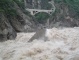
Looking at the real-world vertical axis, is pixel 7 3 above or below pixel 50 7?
above

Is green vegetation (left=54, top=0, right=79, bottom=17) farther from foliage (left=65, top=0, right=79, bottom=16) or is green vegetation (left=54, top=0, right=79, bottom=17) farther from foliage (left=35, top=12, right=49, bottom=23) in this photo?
foliage (left=35, top=12, right=49, bottom=23)

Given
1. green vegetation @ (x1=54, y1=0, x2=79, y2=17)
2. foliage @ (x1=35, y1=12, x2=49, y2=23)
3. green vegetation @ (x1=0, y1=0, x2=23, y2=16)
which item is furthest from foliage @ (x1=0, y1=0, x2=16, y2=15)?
green vegetation @ (x1=54, y1=0, x2=79, y2=17)

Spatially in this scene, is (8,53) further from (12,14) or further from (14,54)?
(12,14)

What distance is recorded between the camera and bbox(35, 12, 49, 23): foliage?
32906 mm

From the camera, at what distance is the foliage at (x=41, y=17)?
3291 cm

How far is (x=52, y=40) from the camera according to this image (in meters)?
12.0

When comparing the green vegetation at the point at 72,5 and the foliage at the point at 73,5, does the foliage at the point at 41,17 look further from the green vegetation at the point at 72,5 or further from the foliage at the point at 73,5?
the foliage at the point at 73,5

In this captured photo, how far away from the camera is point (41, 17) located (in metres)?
33.2

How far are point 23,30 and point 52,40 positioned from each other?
7.38 m

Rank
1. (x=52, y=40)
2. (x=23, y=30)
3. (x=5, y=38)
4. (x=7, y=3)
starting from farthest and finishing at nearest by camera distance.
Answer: (x=23, y=30) < (x=7, y=3) < (x=5, y=38) < (x=52, y=40)

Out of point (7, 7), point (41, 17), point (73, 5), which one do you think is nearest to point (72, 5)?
point (73, 5)

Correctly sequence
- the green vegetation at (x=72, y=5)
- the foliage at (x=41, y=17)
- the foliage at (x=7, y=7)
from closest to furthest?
the foliage at (x=7, y=7)
the foliage at (x=41, y=17)
the green vegetation at (x=72, y=5)

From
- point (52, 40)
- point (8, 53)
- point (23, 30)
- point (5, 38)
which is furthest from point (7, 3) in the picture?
point (8, 53)

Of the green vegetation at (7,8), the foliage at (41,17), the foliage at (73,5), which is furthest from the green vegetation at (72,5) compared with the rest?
the green vegetation at (7,8)
